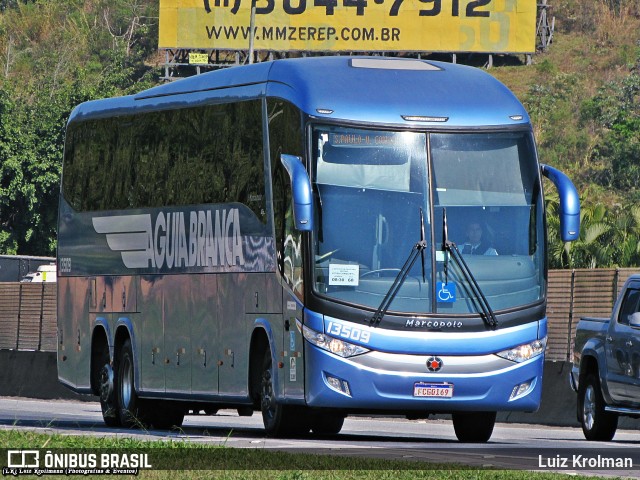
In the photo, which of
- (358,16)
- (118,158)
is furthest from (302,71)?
(358,16)

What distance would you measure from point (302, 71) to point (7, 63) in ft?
302

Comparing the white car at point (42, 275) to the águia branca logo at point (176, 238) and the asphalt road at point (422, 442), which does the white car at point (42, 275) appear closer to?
the asphalt road at point (422, 442)

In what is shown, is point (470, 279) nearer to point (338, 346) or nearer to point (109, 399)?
point (338, 346)

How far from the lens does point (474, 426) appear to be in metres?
20.4

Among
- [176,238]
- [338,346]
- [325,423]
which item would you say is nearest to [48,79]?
[176,238]

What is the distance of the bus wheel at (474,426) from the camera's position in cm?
2027

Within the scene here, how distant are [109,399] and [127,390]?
0.63m

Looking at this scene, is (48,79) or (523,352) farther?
(48,79)

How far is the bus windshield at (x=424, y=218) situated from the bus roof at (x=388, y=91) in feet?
0.69

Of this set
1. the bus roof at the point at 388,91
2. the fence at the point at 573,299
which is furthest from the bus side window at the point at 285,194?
the fence at the point at 573,299

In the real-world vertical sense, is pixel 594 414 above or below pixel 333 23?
below

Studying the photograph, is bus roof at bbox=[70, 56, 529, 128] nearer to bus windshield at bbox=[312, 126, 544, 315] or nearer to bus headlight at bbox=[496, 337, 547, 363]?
bus windshield at bbox=[312, 126, 544, 315]

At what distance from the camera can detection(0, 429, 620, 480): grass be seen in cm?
1316

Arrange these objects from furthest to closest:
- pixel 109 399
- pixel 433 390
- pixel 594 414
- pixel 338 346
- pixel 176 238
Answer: pixel 109 399 → pixel 176 238 → pixel 594 414 → pixel 433 390 → pixel 338 346
